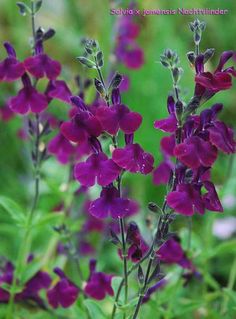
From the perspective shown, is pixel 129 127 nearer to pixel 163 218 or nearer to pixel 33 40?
pixel 163 218

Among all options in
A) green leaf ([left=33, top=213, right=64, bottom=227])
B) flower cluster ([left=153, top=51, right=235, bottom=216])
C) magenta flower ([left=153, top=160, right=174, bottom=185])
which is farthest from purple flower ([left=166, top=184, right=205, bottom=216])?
green leaf ([left=33, top=213, right=64, bottom=227])

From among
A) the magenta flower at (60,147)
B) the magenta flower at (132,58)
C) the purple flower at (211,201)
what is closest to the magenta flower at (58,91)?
the magenta flower at (60,147)

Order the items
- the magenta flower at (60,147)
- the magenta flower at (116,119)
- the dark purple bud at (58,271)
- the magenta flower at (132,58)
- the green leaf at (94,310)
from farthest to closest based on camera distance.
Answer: the magenta flower at (132,58), the magenta flower at (60,147), the dark purple bud at (58,271), the green leaf at (94,310), the magenta flower at (116,119)

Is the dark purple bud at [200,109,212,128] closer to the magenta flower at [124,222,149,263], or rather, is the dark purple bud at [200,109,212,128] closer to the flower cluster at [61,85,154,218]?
the flower cluster at [61,85,154,218]

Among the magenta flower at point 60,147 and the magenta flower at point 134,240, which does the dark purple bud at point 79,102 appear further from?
the magenta flower at point 60,147

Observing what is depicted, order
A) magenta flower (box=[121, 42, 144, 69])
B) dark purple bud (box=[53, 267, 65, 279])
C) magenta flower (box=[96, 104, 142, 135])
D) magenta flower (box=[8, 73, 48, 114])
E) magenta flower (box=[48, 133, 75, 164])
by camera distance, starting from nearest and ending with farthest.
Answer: magenta flower (box=[96, 104, 142, 135])
magenta flower (box=[8, 73, 48, 114])
dark purple bud (box=[53, 267, 65, 279])
magenta flower (box=[48, 133, 75, 164])
magenta flower (box=[121, 42, 144, 69])

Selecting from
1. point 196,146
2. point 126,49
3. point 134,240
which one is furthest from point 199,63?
point 126,49

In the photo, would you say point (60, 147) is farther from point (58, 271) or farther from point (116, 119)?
point (116, 119)
